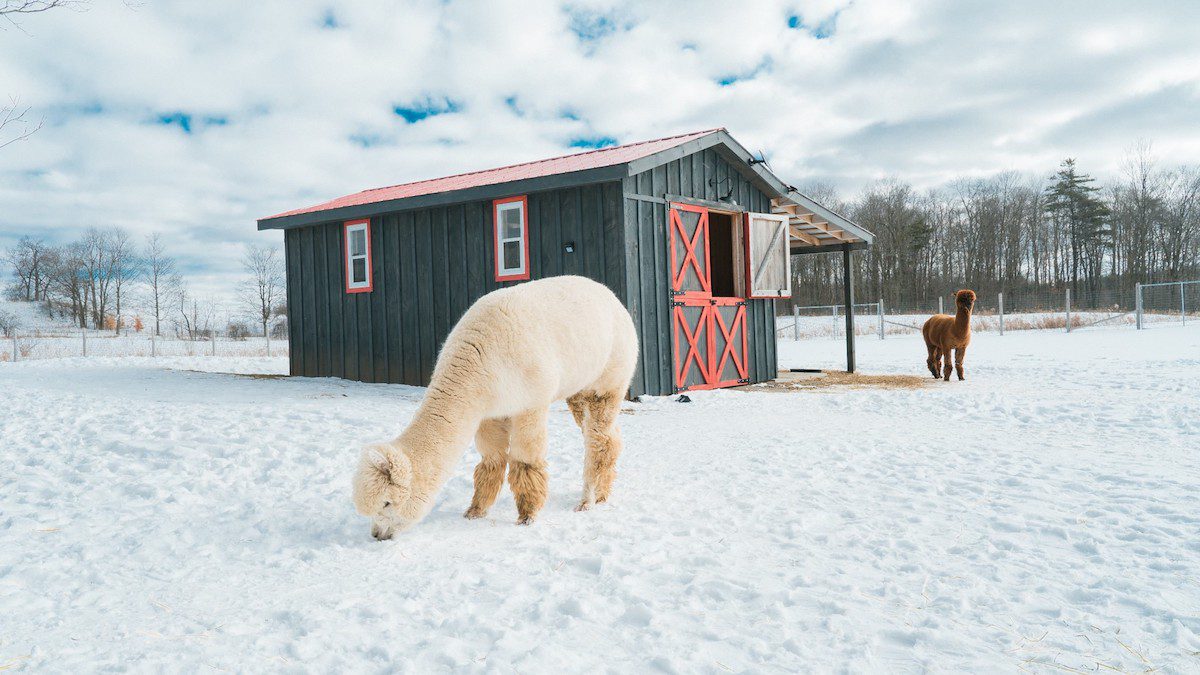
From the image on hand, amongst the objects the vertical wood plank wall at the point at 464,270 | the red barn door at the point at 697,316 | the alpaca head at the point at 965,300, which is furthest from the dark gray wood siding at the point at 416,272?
the alpaca head at the point at 965,300

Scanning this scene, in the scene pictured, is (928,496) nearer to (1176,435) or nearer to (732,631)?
(732,631)

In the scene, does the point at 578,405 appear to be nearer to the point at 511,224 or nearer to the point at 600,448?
the point at 600,448

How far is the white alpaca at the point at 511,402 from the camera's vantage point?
142 inches

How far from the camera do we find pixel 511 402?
3.91 metres

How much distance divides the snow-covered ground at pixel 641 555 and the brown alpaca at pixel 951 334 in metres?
4.34

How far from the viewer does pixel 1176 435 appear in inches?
254

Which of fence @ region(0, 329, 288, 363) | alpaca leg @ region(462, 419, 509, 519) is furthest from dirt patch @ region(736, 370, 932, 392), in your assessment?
fence @ region(0, 329, 288, 363)

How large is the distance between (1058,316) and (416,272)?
100.0ft

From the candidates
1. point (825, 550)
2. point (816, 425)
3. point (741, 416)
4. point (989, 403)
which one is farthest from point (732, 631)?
point (989, 403)

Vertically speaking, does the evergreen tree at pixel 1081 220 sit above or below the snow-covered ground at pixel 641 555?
above

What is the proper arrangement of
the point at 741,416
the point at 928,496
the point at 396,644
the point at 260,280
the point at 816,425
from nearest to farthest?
the point at 396,644 < the point at 928,496 < the point at 816,425 < the point at 741,416 < the point at 260,280

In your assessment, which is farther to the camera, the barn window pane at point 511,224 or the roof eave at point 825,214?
the roof eave at point 825,214

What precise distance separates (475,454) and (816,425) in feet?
13.5

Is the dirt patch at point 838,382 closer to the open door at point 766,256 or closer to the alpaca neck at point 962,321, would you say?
the alpaca neck at point 962,321
